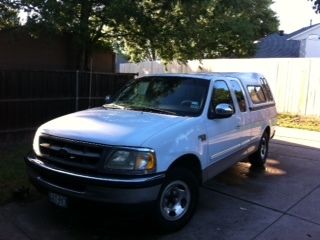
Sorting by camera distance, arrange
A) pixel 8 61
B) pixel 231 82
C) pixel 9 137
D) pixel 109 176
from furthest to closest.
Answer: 1. pixel 8 61
2. pixel 9 137
3. pixel 231 82
4. pixel 109 176

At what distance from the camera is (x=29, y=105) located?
915cm

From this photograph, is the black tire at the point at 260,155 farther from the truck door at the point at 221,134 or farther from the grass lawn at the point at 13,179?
the grass lawn at the point at 13,179

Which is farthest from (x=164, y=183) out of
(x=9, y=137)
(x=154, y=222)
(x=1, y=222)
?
(x=9, y=137)

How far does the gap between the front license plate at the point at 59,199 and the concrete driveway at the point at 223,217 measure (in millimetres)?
189

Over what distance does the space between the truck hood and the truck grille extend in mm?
67

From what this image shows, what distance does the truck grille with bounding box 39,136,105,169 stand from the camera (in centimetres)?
440

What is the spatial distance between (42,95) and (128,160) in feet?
18.5

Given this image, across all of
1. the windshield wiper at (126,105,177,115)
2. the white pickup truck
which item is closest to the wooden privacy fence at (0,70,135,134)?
the white pickup truck

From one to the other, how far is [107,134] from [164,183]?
2.63ft

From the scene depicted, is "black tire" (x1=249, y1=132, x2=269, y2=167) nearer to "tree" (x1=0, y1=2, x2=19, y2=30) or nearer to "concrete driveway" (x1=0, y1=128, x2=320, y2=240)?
"concrete driveway" (x1=0, y1=128, x2=320, y2=240)

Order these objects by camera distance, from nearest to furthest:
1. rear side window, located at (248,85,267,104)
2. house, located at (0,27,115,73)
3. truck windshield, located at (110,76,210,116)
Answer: truck windshield, located at (110,76,210,116) < rear side window, located at (248,85,267,104) < house, located at (0,27,115,73)

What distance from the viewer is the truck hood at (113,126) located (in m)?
4.43

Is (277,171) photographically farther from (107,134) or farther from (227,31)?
(227,31)

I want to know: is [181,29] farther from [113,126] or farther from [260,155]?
[113,126]
